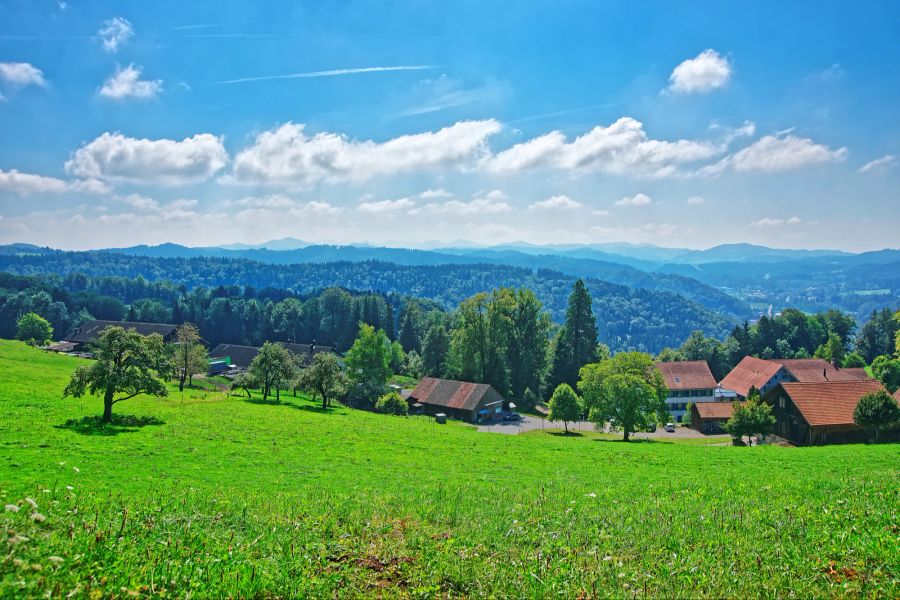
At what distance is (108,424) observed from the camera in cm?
2934

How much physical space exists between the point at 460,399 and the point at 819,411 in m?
37.2

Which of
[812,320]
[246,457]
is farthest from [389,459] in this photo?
[812,320]

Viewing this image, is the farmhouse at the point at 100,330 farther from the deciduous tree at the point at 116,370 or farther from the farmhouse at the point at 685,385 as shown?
the farmhouse at the point at 685,385

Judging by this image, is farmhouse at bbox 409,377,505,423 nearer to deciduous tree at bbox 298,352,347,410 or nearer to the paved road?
the paved road

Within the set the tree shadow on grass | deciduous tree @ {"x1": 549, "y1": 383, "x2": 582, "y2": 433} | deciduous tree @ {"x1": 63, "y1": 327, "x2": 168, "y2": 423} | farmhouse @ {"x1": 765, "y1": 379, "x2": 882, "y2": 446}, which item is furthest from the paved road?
deciduous tree @ {"x1": 63, "y1": 327, "x2": 168, "y2": 423}

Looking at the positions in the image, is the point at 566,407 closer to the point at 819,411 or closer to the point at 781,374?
the point at 819,411

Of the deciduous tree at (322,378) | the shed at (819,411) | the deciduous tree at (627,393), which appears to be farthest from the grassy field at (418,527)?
the deciduous tree at (322,378)

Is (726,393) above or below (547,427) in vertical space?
above

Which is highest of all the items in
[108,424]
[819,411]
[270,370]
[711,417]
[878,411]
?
[878,411]

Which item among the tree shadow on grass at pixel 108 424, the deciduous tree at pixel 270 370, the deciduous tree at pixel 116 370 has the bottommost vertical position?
the deciduous tree at pixel 270 370

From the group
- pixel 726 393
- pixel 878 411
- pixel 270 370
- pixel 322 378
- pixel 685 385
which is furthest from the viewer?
pixel 726 393

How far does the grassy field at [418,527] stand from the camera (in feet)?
24.7

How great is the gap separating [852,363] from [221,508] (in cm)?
11272

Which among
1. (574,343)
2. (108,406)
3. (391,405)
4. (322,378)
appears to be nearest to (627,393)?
(391,405)
